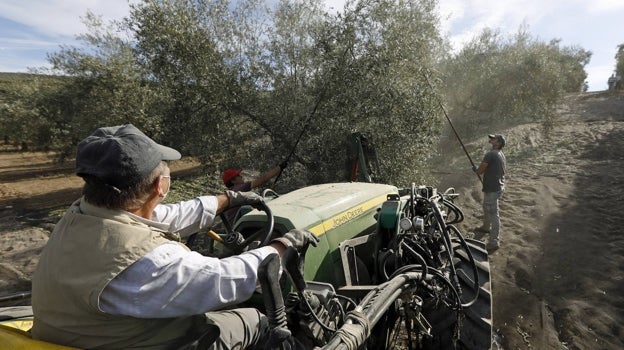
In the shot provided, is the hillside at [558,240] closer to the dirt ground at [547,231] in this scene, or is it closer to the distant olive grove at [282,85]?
the dirt ground at [547,231]

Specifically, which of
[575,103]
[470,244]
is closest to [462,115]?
[575,103]

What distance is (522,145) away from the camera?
440 inches

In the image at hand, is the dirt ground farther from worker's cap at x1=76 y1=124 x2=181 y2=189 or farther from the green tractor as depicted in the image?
worker's cap at x1=76 y1=124 x2=181 y2=189

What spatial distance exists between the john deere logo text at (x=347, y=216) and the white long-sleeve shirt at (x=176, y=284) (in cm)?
129

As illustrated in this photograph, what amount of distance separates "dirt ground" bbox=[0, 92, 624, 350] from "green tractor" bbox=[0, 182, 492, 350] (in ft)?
2.86

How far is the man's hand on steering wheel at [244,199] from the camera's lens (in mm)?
2475

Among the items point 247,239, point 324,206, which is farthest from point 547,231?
point 247,239

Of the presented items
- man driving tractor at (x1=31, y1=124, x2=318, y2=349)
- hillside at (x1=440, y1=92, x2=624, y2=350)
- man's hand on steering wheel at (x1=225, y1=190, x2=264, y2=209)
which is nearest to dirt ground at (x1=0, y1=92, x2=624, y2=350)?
hillside at (x1=440, y1=92, x2=624, y2=350)

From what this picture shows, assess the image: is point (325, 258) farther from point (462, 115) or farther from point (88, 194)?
point (462, 115)

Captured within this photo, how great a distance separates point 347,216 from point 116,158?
1.91 m

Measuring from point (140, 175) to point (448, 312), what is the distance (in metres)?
2.51

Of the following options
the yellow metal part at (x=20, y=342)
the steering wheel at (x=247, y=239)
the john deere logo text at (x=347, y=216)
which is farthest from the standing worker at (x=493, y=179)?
the yellow metal part at (x=20, y=342)

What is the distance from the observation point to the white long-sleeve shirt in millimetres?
1359

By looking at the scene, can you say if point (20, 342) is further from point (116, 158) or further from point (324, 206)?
point (324, 206)
